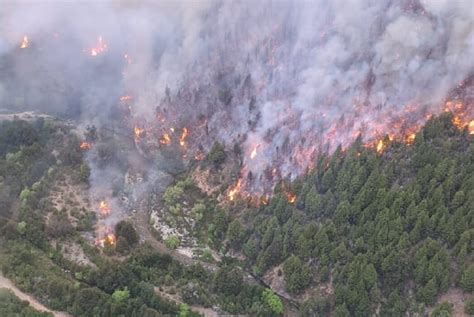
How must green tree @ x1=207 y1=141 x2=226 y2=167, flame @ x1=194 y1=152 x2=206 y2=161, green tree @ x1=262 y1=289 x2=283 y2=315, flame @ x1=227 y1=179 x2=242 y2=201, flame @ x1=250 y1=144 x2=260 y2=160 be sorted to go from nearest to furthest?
1. green tree @ x1=262 y1=289 x2=283 y2=315
2. flame @ x1=227 y1=179 x2=242 y2=201
3. flame @ x1=250 y1=144 x2=260 y2=160
4. green tree @ x1=207 y1=141 x2=226 y2=167
5. flame @ x1=194 y1=152 x2=206 y2=161

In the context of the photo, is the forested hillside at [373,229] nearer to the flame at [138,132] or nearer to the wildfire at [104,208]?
the wildfire at [104,208]

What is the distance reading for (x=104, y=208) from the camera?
495 ft

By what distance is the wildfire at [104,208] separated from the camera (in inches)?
5901

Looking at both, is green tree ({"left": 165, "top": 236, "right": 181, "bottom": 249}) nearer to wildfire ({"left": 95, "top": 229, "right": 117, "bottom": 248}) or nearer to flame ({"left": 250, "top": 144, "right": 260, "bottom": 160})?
wildfire ({"left": 95, "top": 229, "right": 117, "bottom": 248})

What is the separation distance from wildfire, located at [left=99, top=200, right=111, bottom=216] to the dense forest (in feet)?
9.44

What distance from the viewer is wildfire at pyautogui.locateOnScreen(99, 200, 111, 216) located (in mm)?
149875

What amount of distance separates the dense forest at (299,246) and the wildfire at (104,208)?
288 cm

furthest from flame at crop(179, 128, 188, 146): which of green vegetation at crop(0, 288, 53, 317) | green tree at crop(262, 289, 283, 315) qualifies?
green vegetation at crop(0, 288, 53, 317)

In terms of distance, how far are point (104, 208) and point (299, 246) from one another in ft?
158

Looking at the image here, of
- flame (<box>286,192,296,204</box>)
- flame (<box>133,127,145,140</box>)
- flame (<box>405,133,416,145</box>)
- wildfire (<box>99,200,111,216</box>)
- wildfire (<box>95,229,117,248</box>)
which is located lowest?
wildfire (<box>95,229,117,248</box>)

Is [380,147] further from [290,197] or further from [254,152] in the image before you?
[254,152]

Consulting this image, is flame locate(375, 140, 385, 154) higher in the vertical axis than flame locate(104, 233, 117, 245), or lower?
higher

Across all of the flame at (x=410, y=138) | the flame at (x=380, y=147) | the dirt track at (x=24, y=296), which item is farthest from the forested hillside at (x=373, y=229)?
the dirt track at (x=24, y=296)

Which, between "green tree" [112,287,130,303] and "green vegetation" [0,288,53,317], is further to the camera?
"green tree" [112,287,130,303]
